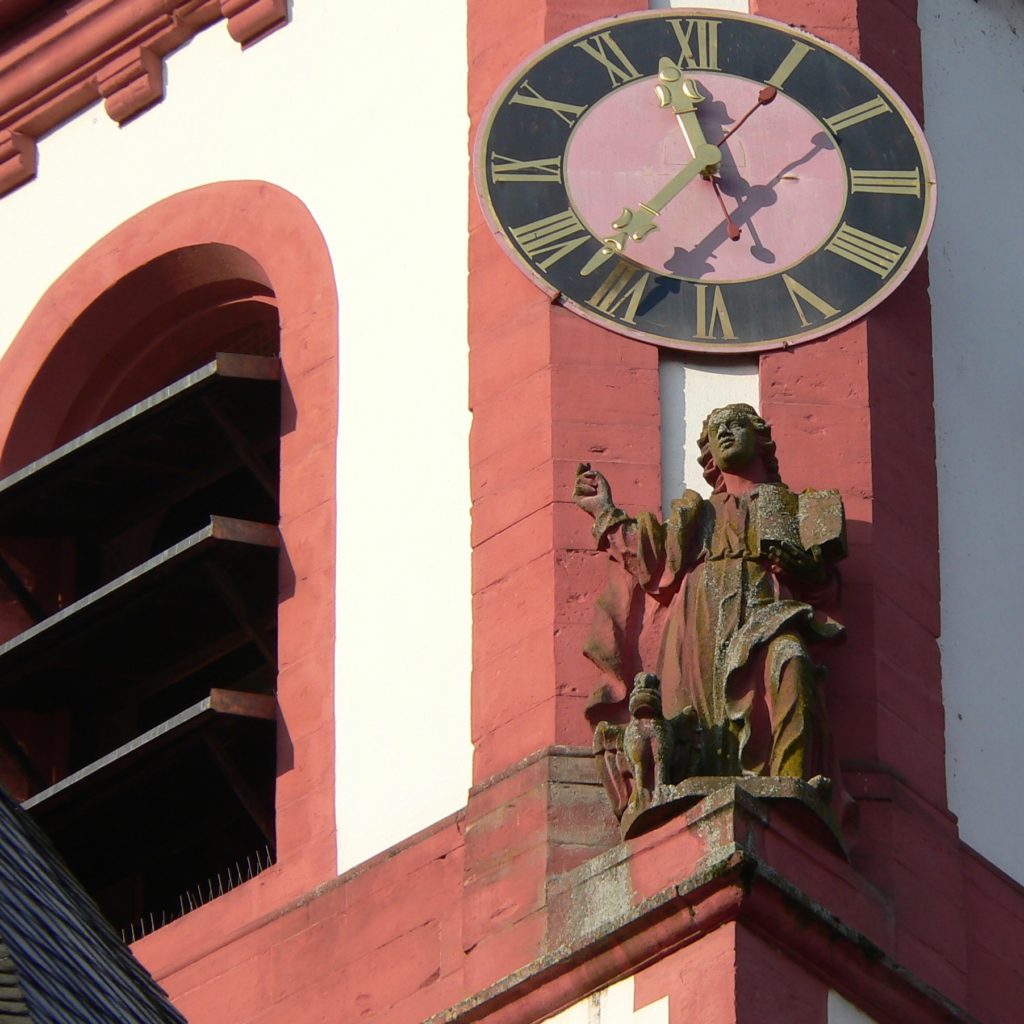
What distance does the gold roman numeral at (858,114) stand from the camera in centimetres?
2123

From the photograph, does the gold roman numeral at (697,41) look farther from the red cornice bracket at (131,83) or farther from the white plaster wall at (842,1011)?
the white plaster wall at (842,1011)

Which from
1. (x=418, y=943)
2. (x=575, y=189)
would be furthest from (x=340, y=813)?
(x=575, y=189)

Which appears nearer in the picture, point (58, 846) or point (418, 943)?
point (418, 943)

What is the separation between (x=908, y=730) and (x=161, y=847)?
3.40 metres

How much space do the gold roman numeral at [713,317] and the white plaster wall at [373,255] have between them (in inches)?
34.0

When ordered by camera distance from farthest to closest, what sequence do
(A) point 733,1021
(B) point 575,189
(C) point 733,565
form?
(B) point 575,189 → (C) point 733,565 → (A) point 733,1021

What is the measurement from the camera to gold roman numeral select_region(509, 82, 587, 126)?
2117cm

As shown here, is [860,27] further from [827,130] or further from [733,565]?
[733,565]

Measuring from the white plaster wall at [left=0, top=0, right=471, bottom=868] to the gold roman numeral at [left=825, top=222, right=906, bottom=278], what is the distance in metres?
1.31

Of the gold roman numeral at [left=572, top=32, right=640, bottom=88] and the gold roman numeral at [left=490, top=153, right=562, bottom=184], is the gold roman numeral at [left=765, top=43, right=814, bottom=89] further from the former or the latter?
the gold roman numeral at [left=490, top=153, right=562, bottom=184]

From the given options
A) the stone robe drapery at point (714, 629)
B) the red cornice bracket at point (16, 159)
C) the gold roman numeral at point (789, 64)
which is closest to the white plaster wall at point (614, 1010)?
the stone robe drapery at point (714, 629)

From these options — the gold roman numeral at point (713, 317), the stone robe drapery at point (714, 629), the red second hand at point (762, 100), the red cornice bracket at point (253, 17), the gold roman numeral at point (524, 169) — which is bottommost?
the stone robe drapery at point (714, 629)

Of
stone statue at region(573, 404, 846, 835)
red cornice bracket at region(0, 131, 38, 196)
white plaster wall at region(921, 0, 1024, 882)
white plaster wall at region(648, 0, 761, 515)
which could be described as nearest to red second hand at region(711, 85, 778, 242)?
white plaster wall at region(648, 0, 761, 515)

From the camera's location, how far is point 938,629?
793 inches
